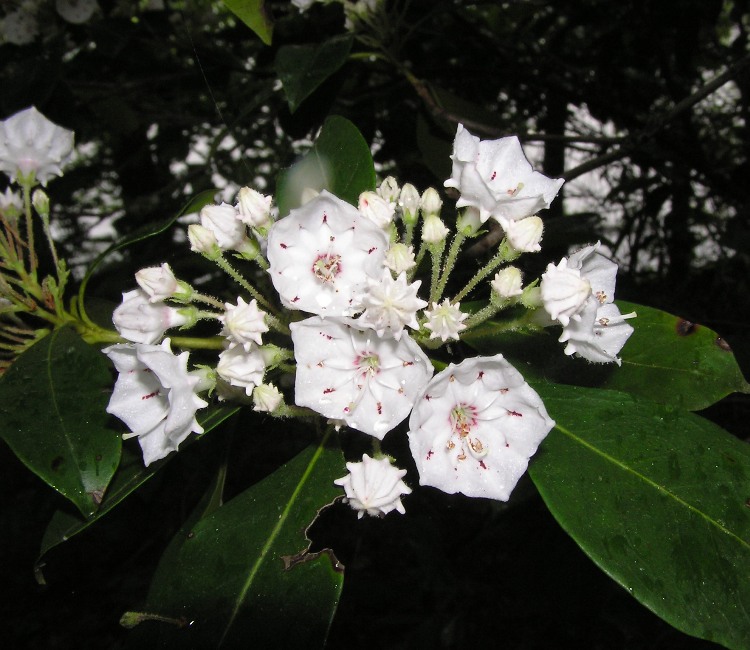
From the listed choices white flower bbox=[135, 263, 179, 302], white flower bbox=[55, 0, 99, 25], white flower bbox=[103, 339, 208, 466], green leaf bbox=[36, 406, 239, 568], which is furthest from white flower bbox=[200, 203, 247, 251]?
white flower bbox=[55, 0, 99, 25]

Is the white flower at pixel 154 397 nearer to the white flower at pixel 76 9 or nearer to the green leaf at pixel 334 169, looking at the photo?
the green leaf at pixel 334 169

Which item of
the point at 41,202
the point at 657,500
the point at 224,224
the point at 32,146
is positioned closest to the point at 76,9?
the point at 32,146

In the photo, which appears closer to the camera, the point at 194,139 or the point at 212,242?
the point at 212,242

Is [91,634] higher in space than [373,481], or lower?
lower

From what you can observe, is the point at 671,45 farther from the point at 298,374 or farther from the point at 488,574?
the point at 298,374

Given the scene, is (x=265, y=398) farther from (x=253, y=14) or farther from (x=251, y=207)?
(x=253, y=14)

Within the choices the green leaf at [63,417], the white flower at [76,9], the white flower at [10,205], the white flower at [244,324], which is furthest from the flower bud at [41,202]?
the white flower at [76,9]

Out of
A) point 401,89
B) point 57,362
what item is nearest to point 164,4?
point 401,89

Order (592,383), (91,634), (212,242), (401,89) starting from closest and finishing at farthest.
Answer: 1. (212,242)
2. (592,383)
3. (401,89)
4. (91,634)
